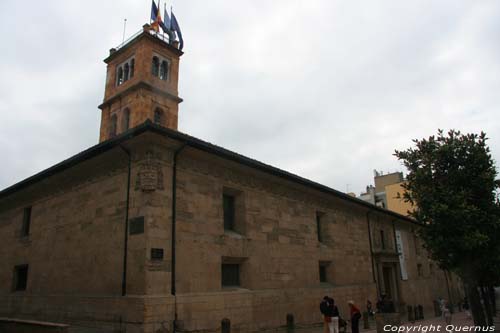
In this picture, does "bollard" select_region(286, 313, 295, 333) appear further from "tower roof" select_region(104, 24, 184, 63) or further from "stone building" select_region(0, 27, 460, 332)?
"tower roof" select_region(104, 24, 184, 63)

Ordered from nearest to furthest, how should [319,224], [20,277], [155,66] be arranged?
[20,277]
[319,224]
[155,66]

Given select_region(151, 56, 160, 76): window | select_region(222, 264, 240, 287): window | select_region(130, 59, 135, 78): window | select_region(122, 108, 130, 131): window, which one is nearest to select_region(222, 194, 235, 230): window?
select_region(222, 264, 240, 287): window

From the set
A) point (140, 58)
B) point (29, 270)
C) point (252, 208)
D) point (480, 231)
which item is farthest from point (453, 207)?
point (140, 58)

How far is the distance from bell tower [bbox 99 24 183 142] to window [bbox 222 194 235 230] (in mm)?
19639

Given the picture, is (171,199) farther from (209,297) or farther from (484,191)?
(484,191)

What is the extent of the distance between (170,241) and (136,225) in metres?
0.99

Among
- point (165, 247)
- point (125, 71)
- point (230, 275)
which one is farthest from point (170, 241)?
point (125, 71)

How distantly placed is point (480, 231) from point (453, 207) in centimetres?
123

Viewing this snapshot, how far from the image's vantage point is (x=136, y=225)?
10.2m

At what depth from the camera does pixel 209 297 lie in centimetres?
1088

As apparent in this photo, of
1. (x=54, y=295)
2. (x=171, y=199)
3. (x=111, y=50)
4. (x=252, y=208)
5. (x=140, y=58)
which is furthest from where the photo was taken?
(x=111, y=50)

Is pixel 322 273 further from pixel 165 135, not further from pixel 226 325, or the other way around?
pixel 165 135

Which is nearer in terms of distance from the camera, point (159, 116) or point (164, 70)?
point (159, 116)

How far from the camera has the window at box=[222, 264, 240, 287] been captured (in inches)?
480
